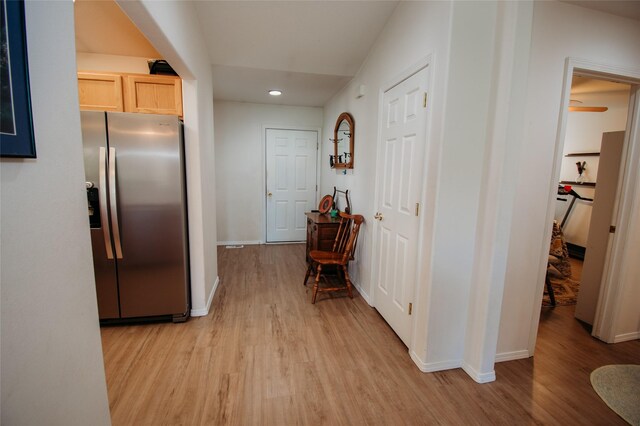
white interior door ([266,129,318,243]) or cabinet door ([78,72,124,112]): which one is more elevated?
cabinet door ([78,72,124,112])

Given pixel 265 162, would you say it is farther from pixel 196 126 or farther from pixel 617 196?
pixel 617 196

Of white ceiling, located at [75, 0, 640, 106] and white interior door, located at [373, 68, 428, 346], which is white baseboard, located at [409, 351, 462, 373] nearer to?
white interior door, located at [373, 68, 428, 346]

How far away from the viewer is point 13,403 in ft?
2.10

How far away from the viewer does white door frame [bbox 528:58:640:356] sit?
1.90 m

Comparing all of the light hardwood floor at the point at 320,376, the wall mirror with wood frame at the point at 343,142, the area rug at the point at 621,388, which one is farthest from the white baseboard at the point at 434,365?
the wall mirror with wood frame at the point at 343,142

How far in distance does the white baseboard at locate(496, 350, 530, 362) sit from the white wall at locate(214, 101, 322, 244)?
12.8 feet

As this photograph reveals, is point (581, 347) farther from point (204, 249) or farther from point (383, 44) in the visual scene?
point (204, 249)

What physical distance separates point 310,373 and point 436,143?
171 cm

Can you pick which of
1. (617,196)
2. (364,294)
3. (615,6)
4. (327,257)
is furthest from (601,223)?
(327,257)

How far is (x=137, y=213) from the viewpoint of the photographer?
87.3 inches

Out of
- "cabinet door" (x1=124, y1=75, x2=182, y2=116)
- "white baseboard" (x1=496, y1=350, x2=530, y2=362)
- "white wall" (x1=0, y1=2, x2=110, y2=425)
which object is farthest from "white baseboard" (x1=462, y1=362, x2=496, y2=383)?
"cabinet door" (x1=124, y1=75, x2=182, y2=116)

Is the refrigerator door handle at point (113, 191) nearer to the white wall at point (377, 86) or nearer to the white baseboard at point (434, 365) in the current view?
the white wall at point (377, 86)

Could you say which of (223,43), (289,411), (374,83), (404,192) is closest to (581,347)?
(404,192)

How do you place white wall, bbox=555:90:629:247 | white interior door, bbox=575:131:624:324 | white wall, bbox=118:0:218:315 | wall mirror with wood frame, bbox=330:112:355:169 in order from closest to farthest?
white wall, bbox=118:0:218:315
white interior door, bbox=575:131:624:324
wall mirror with wood frame, bbox=330:112:355:169
white wall, bbox=555:90:629:247
